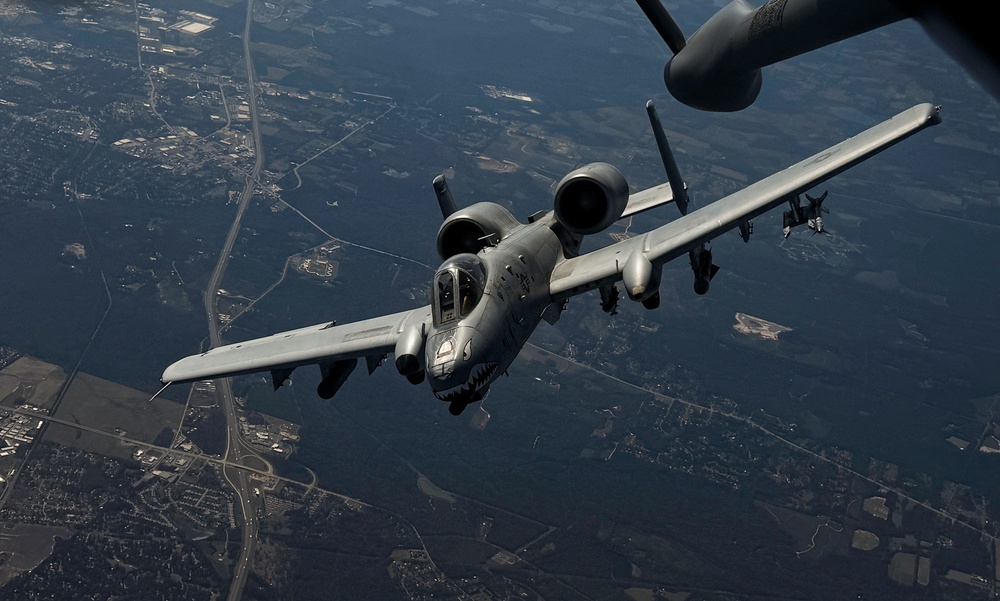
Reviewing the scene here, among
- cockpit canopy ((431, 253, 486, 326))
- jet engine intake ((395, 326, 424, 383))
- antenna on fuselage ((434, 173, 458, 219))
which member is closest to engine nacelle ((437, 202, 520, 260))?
antenna on fuselage ((434, 173, 458, 219))

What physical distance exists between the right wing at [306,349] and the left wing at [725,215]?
5698 millimetres

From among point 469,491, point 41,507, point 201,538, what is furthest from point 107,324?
point 469,491

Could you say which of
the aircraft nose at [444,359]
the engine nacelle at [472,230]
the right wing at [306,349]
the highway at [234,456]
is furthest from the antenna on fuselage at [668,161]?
the highway at [234,456]

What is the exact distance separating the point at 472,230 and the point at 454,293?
239 inches

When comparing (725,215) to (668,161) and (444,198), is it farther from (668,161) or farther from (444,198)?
(444,198)

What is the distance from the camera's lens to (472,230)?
32812 mm

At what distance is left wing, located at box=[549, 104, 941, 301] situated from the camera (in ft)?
98.9

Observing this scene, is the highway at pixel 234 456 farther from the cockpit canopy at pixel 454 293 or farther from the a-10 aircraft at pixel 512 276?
the cockpit canopy at pixel 454 293

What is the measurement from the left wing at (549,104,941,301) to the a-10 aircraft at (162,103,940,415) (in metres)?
Answer: 0.05

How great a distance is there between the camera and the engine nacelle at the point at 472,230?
3262cm

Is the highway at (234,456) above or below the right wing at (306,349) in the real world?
below

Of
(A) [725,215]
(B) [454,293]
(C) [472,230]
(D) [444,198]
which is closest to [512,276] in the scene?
(B) [454,293]

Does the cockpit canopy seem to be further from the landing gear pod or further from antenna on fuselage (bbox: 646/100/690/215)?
antenna on fuselage (bbox: 646/100/690/215)

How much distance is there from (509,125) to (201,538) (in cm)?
9263
